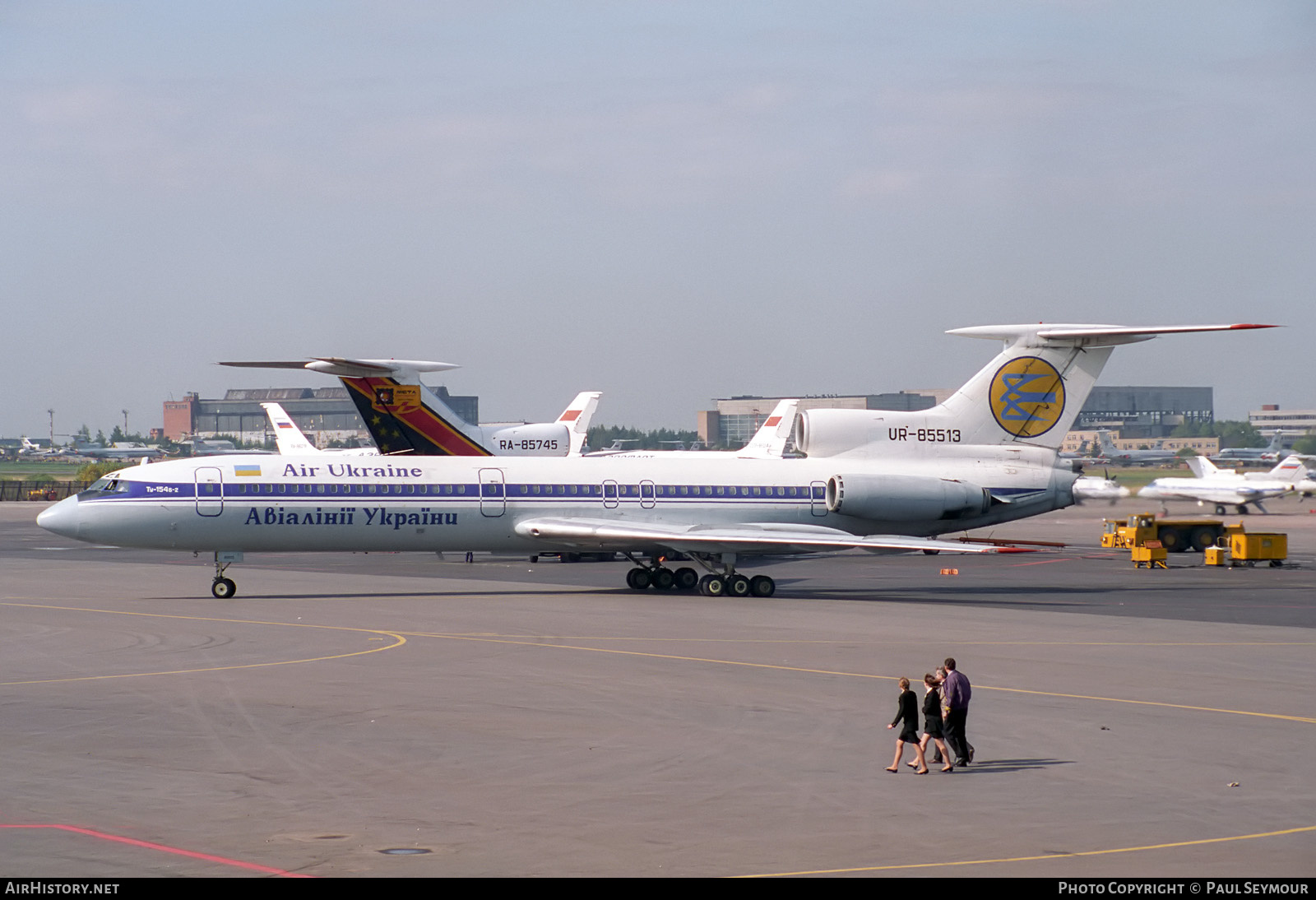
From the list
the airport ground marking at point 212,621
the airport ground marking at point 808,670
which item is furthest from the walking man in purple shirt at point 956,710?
the airport ground marking at point 212,621

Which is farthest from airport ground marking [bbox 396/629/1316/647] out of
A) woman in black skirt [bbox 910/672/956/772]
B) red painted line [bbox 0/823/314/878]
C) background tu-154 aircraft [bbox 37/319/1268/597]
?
red painted line [bbox 0/823/314/878]

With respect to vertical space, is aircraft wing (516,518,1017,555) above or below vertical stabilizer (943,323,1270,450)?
below

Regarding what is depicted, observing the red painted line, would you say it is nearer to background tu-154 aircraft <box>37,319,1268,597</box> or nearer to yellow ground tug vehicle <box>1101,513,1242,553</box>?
background tu-154 aircraft <box>37,319,1268,597</box>

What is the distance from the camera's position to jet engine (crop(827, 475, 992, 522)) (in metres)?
38.8

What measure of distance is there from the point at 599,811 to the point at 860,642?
48.8 feet

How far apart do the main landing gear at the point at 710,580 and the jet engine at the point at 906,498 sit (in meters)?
3.22

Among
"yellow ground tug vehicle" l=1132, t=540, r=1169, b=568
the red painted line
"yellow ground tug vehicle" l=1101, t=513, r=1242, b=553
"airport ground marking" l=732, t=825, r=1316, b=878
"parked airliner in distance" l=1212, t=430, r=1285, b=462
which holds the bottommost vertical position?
"airport ground marking" l=732, t=825, r=1316, b=878

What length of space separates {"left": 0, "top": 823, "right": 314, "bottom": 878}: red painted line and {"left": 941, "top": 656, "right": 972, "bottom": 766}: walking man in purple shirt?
785 cm

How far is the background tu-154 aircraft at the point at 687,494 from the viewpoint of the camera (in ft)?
119

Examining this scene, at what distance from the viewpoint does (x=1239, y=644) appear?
27.4 meters

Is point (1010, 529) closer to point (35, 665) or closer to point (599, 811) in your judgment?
Result: point (35, 665)

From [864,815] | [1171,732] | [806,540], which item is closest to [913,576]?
[806,540]

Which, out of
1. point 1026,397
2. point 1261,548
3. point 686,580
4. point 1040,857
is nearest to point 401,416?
point 686,580

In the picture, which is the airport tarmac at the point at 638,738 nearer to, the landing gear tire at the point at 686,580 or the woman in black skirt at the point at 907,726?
the woman in black skirt at the point at 907,726
